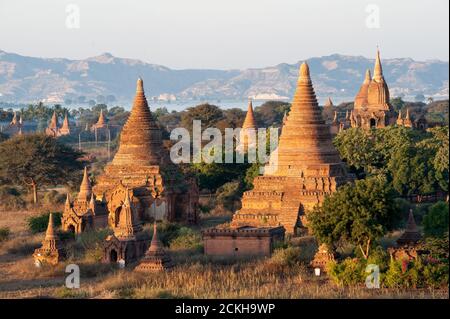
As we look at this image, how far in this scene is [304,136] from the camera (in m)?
44.9

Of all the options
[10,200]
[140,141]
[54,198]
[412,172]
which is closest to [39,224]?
[140,141]

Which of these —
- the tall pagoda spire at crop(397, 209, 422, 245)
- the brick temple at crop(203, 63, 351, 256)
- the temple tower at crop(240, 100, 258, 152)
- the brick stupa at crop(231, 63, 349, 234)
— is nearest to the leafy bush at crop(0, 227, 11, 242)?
the brick temple at crop(203, 63, 351, 256)

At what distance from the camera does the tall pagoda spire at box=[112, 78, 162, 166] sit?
47844mm

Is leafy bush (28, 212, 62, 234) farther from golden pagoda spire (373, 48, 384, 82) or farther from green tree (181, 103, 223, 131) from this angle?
green tree (181, 103, 223, 131)

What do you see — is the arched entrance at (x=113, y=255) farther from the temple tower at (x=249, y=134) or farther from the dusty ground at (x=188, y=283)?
the temple tower at (x=249, y=134)

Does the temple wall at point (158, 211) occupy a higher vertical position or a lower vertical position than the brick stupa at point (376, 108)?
lower

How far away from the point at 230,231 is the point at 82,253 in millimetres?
5187

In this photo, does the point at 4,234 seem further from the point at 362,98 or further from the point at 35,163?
the point at 362,98

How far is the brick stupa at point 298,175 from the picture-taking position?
42.3 m

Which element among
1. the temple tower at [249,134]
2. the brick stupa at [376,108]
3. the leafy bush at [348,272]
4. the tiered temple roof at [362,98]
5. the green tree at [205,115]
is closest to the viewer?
the leafy bush at [348,272]

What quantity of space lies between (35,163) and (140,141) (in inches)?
548

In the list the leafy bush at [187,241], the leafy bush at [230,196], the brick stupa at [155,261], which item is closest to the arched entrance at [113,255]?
the brick stupa at [155,261]
